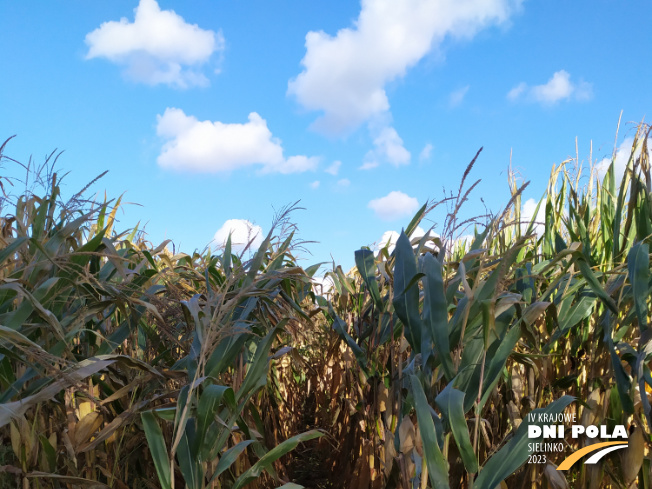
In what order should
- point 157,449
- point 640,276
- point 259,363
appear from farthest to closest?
point 640,276
point 259,363
point 157,449

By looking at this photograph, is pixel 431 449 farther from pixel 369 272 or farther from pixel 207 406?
pixel 369 272

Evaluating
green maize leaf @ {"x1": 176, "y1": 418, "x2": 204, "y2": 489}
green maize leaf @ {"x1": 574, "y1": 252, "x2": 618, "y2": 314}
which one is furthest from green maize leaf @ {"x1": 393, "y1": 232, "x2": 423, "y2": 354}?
green maize leaf @ {"x1": 176, "y1": 418, "x2": 204, "y2": 489}

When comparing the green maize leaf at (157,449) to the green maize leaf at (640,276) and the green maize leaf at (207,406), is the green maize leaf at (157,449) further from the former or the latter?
the green maize leaf at (640,276)

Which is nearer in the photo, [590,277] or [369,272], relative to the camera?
[590,277]

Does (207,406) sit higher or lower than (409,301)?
lower

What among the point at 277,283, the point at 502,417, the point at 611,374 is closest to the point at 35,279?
the point at 277,283

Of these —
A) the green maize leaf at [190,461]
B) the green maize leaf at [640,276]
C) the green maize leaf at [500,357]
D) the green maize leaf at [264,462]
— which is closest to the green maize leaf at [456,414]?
the green maize leaf at [500,357]

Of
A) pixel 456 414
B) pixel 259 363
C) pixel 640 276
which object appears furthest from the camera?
pixel 640 276

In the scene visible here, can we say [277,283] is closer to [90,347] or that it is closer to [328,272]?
[90,347]

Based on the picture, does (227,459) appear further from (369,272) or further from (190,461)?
(369,272)

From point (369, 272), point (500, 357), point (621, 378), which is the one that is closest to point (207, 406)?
point (500, 357)

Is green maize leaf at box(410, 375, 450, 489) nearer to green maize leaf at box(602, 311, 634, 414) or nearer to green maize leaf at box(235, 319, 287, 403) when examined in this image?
green maize leaf at box(235, 319, 287, 403)

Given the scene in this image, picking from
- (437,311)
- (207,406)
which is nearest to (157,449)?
(207,406)

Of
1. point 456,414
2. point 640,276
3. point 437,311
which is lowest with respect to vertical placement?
point 456,414
